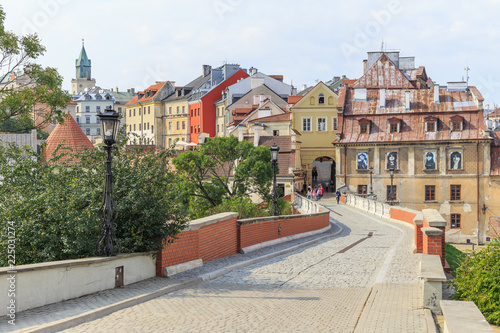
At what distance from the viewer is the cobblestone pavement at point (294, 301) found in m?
8.74

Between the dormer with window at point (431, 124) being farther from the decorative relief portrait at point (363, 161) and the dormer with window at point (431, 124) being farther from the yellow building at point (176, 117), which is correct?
the yellow building at point (176, 117)

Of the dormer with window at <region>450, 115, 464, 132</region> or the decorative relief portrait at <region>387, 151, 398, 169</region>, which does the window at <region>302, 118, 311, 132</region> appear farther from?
the dormer with window at <region>450, 115, 464, 132</region>

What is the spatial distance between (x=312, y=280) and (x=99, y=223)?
468 cm

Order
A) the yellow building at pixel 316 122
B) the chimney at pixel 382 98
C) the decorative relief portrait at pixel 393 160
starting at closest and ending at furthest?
1. the decorative relief portrait at pixel 393 160
2. the chimney at pixel 382 98
3. the yellow building at pixel 316 122

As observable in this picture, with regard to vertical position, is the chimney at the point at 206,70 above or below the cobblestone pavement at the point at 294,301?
above

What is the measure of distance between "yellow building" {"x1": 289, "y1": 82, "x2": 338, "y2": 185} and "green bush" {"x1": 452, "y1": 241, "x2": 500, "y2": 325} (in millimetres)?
54439

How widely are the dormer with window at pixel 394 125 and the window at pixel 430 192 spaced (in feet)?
20.3

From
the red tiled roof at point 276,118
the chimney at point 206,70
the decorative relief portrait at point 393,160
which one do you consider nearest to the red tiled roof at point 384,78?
the red tiled roof at point 276,118

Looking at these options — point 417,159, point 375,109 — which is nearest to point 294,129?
point 375,109

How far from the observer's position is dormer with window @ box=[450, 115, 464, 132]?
2263 inches

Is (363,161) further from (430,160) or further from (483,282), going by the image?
(483,282)

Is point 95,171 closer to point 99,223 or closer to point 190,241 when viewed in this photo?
point 99,223

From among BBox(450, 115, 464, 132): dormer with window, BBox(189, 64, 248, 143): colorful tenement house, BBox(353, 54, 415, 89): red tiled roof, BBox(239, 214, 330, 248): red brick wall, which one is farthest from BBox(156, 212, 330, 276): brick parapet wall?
BBox(189, 64, 248, 143): colorful tenement house

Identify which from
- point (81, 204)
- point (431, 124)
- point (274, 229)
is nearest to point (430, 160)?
point (431, 124)
